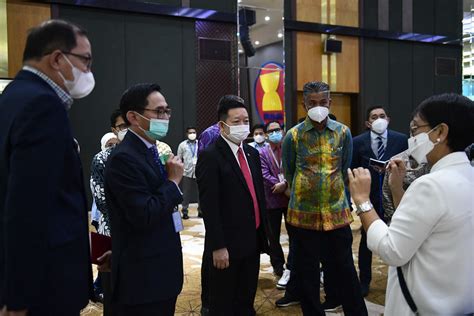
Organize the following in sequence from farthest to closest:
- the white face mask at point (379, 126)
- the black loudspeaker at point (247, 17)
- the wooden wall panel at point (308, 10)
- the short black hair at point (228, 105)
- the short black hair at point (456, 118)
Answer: the wooden wall panel at point (308, 10) → the black loudspeaker at point (247, 17) → the white face mask at point (379, 126) → the short black hair at point (228, 105) → the short black hair at point (456, 118)

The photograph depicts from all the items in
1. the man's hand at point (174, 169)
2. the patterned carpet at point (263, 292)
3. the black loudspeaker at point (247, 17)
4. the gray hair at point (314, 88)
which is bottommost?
the patterned carpet at point (263, 292)

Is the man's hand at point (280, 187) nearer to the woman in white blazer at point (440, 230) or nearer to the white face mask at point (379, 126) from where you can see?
the white face mask at point (379, 126)

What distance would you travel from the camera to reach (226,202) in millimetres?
2607

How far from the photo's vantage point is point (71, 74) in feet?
4.84

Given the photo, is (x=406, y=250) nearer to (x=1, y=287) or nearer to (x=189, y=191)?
(x=1, y=287)

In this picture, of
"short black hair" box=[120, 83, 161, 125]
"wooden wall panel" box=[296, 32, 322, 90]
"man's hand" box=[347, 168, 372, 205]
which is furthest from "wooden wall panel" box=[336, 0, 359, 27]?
"man's hand" box=[347, 168, 372, 205]

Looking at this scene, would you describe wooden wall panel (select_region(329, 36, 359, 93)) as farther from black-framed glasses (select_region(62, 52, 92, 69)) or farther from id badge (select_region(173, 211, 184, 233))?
black-framed glasses (select_region(62, 52, 92, 69))

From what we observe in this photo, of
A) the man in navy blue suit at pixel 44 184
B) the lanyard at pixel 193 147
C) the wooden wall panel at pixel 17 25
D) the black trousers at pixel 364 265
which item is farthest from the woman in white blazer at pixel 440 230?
the wooden wall panel at pixel 17 25

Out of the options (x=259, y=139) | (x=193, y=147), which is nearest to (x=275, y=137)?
(x=259, y=139)

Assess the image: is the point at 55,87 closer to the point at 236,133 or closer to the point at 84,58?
the point at 84,58

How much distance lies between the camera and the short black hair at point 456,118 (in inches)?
58.1

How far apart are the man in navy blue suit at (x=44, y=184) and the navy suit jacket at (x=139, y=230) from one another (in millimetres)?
282

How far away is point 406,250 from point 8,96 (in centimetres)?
134

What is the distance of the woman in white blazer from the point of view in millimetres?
1367
